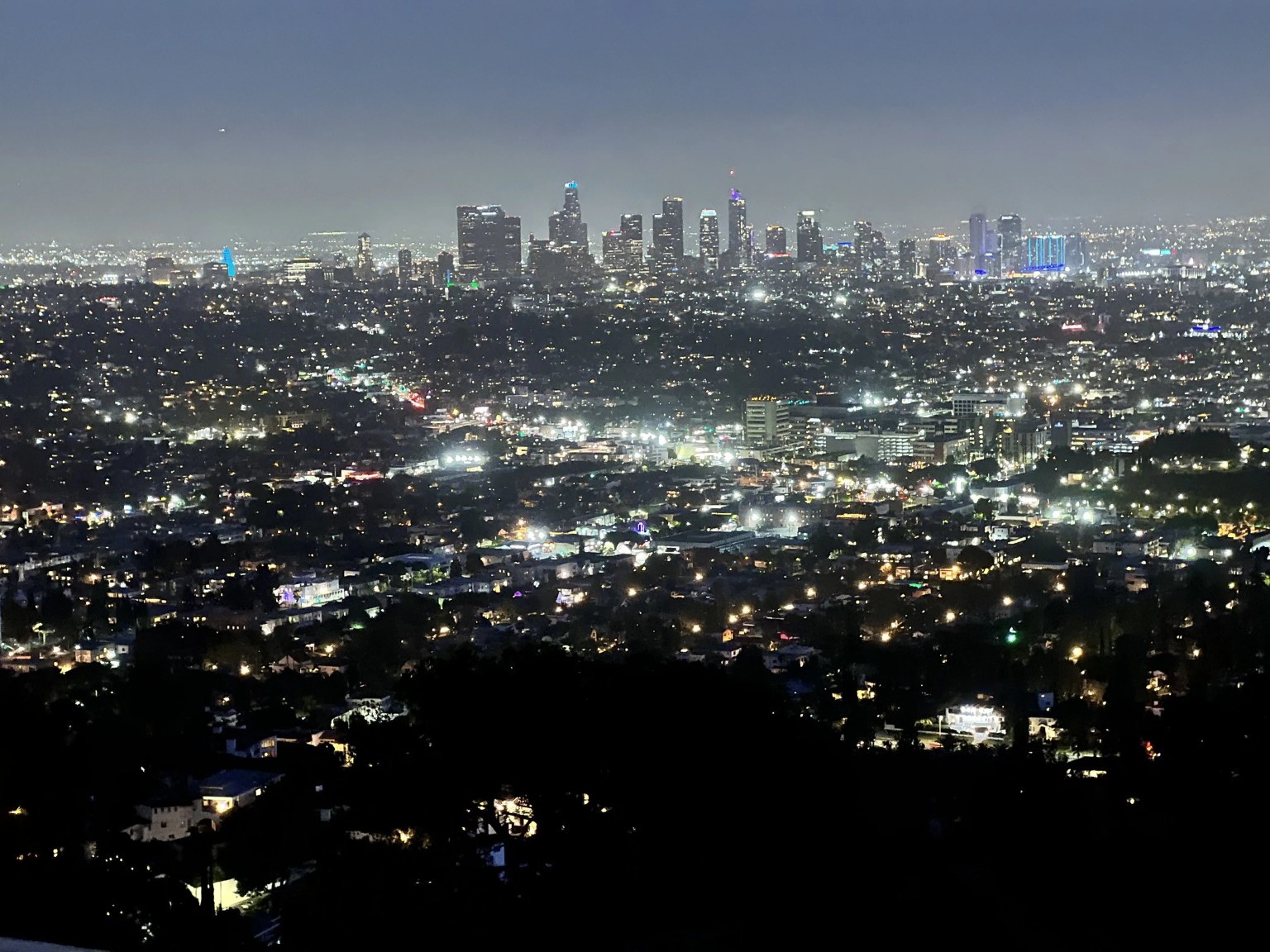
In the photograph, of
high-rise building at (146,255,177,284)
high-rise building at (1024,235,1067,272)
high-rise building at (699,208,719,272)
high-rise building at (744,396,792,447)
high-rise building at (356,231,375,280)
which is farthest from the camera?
high-rise building at (1024,235,1067,272)

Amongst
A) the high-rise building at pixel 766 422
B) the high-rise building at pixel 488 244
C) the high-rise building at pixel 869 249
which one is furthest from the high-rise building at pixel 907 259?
the high-rise building at pixel 766 422

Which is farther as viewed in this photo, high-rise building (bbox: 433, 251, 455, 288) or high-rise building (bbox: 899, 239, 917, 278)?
high-rise building (bbox: 899, 239, 917, 278)

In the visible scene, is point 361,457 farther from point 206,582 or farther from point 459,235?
point 459,235

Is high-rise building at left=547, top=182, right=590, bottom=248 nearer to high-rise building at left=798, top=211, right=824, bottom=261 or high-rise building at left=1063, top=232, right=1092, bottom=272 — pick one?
high-rise building at left=798, top=211, right=824, bottom=261

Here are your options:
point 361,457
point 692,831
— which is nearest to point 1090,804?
point 692,831

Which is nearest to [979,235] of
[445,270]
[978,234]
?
[978,234]

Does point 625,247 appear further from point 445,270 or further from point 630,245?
point 445,270

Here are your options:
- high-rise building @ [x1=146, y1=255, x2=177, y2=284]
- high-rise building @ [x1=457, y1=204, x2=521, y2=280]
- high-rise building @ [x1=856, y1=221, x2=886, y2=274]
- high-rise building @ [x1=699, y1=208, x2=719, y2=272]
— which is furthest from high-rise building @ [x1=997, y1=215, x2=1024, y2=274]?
high-rise building @ [x1=146, y1=255, x2=177, y2=284]
